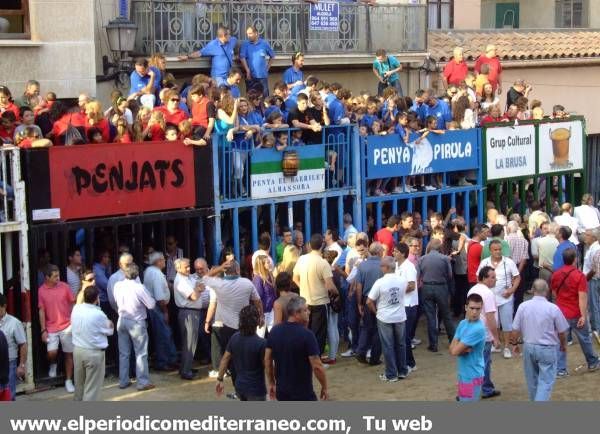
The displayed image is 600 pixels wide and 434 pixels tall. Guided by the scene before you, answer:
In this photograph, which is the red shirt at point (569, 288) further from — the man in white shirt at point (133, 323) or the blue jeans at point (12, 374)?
the blue jeans at point (12, 374)

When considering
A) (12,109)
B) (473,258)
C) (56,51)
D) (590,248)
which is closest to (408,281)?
(473,258)

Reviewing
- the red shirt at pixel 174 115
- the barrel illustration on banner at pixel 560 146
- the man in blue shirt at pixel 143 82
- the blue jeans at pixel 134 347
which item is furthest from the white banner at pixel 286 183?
the barrel illustration on banner at pixel 560 146

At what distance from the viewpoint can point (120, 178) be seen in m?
15.7

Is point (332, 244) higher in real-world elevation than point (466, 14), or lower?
lower

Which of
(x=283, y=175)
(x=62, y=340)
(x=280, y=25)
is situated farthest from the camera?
(x=280, y=25)

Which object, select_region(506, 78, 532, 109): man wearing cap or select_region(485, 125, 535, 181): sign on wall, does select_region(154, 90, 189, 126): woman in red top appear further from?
select_region(506, 78, 532, 109): man wearing cap

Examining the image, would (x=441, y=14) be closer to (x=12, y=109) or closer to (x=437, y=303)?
(x=437, y=303)

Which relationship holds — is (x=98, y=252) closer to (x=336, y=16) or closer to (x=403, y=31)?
(x=336, y=16)

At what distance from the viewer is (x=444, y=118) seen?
20500 millimetres

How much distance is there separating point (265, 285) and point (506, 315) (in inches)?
124

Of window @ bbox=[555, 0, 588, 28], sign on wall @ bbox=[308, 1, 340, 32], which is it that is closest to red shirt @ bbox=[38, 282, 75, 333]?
sign on wall @ bbox=[308, 1, 340, 32]

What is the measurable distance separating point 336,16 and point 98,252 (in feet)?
26.0

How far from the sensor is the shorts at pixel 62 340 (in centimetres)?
1487

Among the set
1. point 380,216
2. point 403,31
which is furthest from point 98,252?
point 403,31
